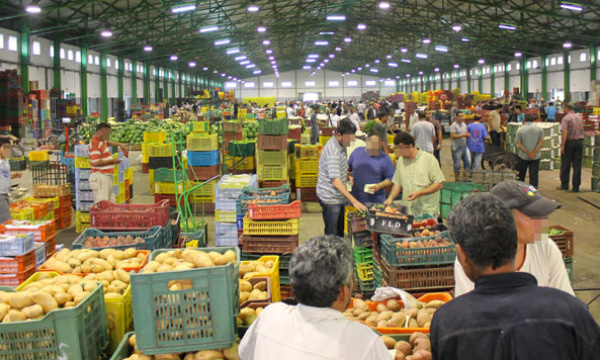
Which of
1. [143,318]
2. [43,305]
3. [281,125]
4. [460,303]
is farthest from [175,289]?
[281,125]

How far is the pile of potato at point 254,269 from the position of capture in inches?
167

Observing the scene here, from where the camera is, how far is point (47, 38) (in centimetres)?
2778

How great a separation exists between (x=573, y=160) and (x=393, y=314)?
1037 centimetres

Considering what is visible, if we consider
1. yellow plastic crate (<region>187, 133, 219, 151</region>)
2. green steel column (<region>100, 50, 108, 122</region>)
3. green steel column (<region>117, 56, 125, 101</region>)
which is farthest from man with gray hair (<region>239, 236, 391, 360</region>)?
green steel column (<region>117, 56, 125, 101</region>)

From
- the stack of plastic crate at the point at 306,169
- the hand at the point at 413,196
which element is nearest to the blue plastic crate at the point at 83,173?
the stack of plastic crate at the point at 306,169

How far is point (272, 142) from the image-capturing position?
11.8 meters

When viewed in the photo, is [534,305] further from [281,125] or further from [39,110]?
[39,110]

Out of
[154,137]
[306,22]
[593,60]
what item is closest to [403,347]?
[154,137]

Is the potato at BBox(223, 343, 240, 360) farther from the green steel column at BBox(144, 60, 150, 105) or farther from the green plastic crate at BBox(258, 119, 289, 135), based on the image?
the green steel column at BBox(144, 60, 150, 105)

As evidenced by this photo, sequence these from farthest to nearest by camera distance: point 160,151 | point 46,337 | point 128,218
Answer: point 160,151, point 128,218, point 46,337

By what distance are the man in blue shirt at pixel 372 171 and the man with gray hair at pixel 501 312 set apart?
14.0ft

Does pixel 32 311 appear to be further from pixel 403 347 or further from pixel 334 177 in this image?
pixel 334 177

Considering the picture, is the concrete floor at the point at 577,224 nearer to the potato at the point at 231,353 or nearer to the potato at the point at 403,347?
the potato at the point at 403,347

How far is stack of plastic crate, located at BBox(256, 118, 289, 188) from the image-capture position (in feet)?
38.9
